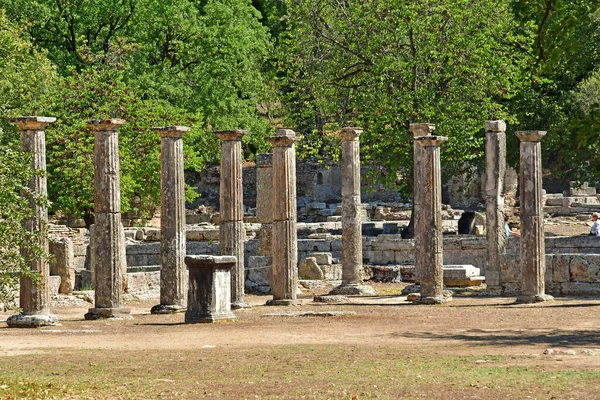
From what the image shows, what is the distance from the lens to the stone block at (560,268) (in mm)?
31781

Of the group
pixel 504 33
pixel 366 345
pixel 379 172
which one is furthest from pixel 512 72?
pixel 366 345

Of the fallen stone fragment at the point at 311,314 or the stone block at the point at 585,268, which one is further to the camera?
the stone block at the point at 585,268

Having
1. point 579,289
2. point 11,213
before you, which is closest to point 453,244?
point 579,289

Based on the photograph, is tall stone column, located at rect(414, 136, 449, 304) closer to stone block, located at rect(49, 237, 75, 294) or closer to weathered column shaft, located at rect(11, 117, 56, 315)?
weathered column shaft, located at rect(11, 117, 56, 315)

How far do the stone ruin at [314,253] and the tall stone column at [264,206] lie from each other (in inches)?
1.7

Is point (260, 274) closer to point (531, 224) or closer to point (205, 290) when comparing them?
point (531, 224)

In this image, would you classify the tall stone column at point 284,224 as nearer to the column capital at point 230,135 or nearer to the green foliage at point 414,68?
the column capital at point 230,135

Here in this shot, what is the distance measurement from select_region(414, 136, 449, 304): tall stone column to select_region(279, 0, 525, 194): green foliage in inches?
417

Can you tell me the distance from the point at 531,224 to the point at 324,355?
11.2 meters

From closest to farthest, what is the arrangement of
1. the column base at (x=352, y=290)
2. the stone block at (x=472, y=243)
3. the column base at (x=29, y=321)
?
the column base at (x=29, y=321), the column base at (x=352, y=290), the stone block at (x=472, y=243)

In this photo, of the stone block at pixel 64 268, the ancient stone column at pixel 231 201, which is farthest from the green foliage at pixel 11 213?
the stone block at pixel 64 268

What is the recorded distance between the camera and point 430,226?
101ft

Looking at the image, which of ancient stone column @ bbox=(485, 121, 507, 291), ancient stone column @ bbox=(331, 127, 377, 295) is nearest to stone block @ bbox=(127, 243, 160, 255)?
ancient stone column @ bbox=(331, 127, 377, 295)

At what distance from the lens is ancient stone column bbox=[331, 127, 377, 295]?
1345 inches
